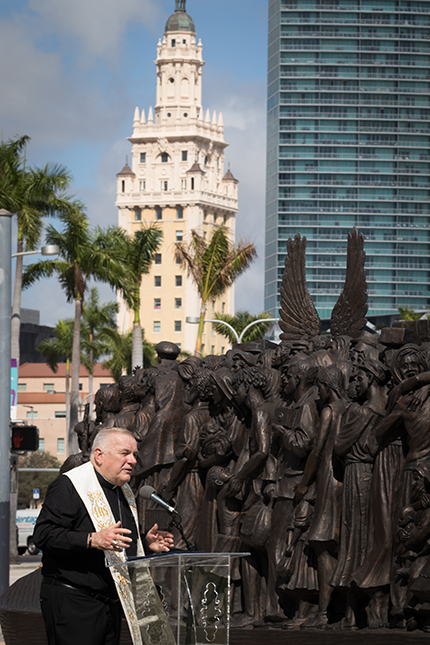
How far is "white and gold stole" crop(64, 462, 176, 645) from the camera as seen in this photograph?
5.89 metres

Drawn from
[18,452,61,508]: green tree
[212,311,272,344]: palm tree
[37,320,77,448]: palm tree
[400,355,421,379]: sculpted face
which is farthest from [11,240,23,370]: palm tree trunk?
[18,452,61,508]: green tree

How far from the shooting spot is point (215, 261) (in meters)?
34.1

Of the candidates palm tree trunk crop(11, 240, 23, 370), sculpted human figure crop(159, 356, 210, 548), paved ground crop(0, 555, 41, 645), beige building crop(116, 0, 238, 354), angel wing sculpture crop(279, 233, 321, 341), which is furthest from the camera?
beige building crop(116, 0, 238, 354)

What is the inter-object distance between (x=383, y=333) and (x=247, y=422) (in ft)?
7.38

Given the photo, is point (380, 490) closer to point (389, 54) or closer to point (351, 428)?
point (351, 428)

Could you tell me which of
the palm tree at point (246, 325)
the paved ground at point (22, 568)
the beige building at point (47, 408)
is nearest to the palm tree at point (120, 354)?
the palm tree at point (246, 325)

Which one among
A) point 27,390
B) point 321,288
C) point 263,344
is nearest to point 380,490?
point 263,344

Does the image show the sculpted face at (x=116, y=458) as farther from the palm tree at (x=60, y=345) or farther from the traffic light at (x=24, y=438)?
the palm tree at (x=60, y=345)

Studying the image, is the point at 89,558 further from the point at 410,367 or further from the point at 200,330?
the point at 200,330

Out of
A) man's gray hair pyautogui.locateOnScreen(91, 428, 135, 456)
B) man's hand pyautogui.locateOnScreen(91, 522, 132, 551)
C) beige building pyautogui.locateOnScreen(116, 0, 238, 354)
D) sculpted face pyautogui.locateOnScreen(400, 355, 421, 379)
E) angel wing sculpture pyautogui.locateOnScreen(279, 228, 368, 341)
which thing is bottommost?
man's hand pyautogui.locateOnScreen(91, 522, 132, 551)

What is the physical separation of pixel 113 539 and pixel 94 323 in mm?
57247

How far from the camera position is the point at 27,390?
9588 centimetres

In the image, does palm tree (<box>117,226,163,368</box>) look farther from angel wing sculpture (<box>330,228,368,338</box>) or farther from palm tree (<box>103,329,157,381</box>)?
palm tree (<box>103,329,157,381</box>)

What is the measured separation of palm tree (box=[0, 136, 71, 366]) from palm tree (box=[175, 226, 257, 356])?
4353mm
